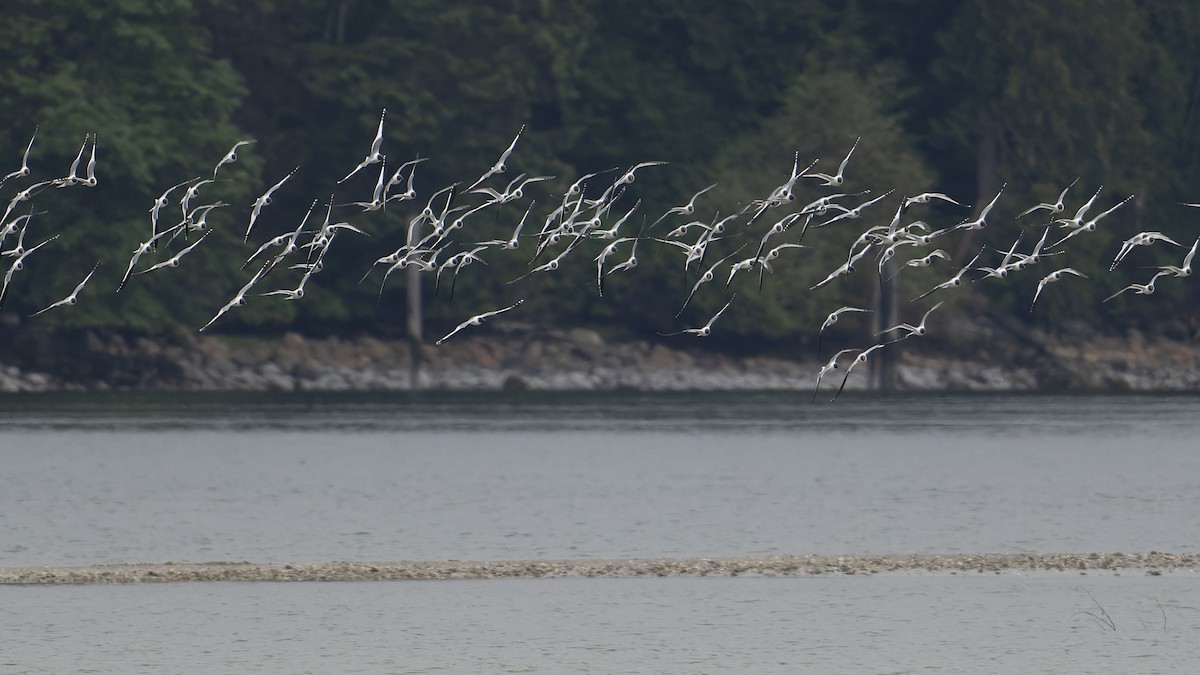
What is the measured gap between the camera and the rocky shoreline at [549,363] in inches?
3829

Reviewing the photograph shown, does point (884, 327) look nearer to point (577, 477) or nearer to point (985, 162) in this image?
point (985, 162)

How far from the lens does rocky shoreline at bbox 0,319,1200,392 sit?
9725 centimetres

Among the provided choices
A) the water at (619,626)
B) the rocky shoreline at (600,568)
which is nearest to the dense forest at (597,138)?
the rocky shoreline at (600,568)

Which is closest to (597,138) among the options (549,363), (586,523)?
(549,363)

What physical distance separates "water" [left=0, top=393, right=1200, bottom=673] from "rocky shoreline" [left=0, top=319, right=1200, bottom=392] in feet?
7.45

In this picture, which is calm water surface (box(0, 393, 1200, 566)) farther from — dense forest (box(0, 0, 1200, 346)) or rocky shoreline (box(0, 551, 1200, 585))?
dense forest (box(0, 0, 1200, 346))

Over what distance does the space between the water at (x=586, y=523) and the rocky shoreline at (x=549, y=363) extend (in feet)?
7.45

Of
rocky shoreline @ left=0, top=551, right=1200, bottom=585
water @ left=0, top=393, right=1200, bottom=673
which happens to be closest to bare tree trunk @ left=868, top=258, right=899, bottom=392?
water @ left=0, top=393, right=1200, bottom=673

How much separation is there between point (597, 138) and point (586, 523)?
57452 mm

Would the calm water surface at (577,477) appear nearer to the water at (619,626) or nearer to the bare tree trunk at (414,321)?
the bare tree trunk at (414,321)

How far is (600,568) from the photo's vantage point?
4022cm

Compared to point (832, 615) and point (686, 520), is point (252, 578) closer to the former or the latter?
Result: point (832, 615)

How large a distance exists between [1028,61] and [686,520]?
185 feet

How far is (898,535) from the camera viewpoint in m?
48.0
